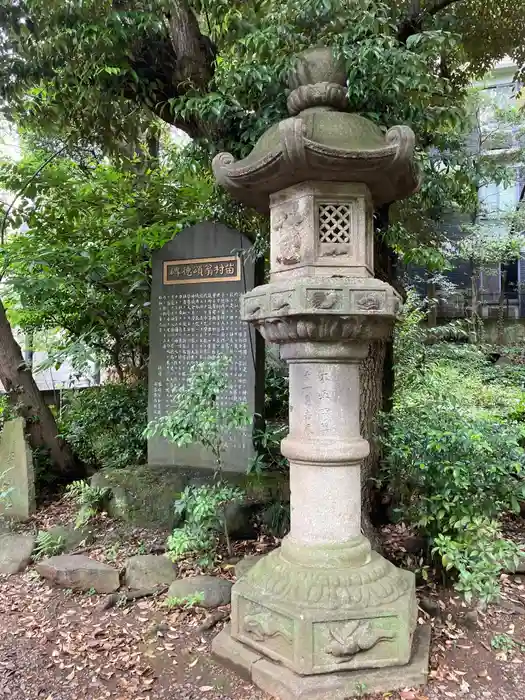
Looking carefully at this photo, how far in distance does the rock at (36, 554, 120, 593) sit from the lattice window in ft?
9.61

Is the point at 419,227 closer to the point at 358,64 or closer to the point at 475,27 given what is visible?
the point at 475,27

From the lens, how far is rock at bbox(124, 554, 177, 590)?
12.4 feet

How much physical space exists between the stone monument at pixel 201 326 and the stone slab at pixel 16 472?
1245 mm

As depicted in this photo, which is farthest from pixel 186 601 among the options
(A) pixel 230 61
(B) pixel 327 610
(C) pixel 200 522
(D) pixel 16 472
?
(A) pixel 230 61

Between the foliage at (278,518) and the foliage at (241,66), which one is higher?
the foliage at (241,66)

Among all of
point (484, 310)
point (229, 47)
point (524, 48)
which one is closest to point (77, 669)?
point (229, 47)

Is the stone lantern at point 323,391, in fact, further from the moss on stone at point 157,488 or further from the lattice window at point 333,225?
the moss on stone at point 157,488

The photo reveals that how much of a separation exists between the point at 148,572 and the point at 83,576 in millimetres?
494

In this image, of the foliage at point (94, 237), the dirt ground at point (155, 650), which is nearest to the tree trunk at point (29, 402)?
the foliage at point (94, 237)

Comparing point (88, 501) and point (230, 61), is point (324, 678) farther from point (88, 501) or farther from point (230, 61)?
point (230, 61)

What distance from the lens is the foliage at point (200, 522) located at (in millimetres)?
3680

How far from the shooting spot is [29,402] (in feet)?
19.1

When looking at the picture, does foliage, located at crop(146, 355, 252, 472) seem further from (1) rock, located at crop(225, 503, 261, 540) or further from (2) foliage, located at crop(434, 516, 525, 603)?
(2) foliage, located at crop(434, 516, 525, 603)

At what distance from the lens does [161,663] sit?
2900 millimetres
